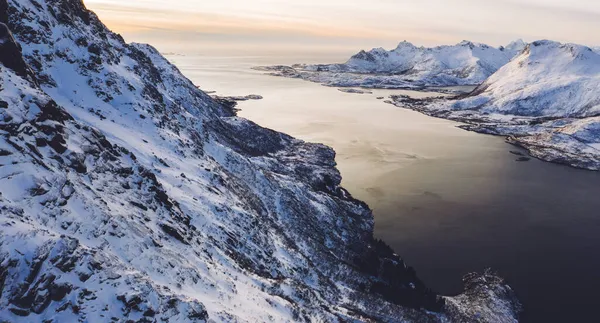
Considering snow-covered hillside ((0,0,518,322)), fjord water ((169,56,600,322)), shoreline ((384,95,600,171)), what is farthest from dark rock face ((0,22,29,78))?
shoreline ((384,95,600,171))

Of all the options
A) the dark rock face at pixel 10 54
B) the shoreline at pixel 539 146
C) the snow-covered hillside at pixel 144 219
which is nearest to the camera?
the snow-covered hillside at pixel 144 219

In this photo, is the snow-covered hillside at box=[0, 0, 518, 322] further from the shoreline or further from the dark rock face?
the shoreline

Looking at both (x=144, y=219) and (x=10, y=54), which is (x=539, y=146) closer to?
(x=144, y=219)

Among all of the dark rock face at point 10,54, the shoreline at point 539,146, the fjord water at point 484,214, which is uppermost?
the dark rock face at point 10,54

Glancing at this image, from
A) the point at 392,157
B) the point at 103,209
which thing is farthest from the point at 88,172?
the point at 392,157

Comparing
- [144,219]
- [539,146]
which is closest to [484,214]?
[144,219]

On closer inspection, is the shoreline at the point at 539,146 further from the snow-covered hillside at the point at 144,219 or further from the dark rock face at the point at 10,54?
the dark rock face at the point at 10,54

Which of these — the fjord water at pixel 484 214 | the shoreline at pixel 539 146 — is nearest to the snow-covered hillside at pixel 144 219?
the fjord water at pixel 484 214
